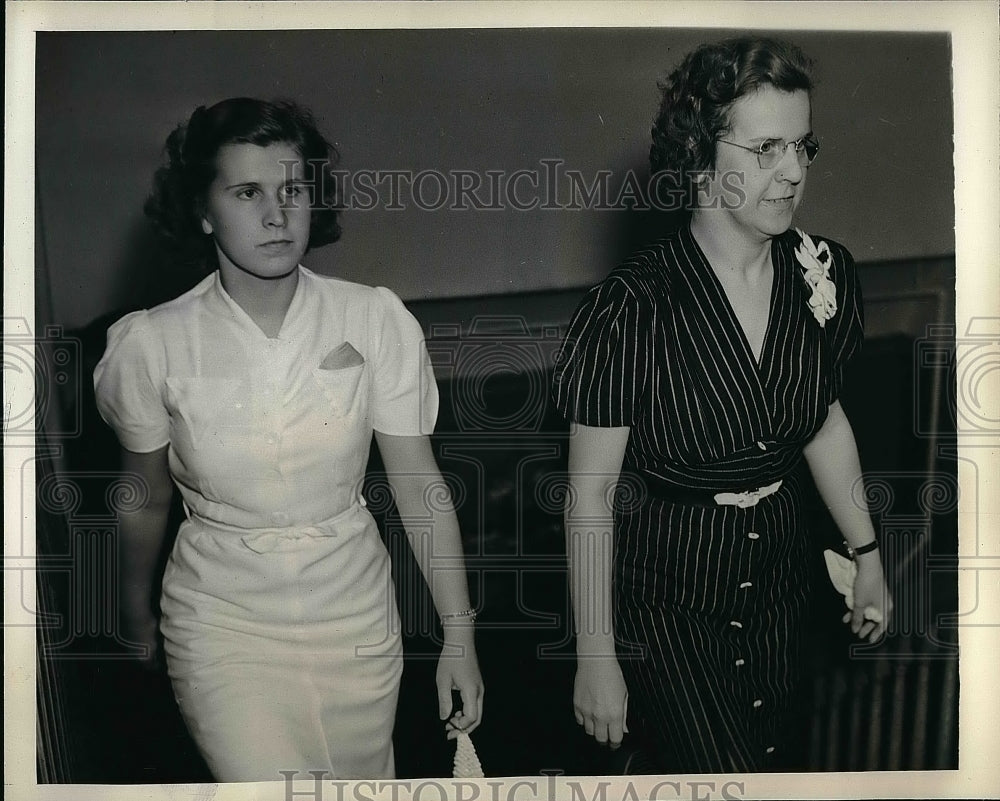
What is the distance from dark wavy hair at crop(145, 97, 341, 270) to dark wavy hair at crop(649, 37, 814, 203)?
0.54 metres

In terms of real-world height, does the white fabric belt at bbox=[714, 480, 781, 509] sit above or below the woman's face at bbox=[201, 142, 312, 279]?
below

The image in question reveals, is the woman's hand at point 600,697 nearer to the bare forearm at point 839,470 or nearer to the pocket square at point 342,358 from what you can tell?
the bare forearm at point 839,470

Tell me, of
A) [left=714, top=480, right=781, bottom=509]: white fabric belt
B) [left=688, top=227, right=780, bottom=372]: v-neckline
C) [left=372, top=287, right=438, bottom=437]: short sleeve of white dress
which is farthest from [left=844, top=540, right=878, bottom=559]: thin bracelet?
[left=372, top=287, right=438, bottom=437]: short sleeve of white dress

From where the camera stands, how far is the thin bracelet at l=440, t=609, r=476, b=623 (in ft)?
5.24

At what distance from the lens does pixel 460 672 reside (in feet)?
5.24

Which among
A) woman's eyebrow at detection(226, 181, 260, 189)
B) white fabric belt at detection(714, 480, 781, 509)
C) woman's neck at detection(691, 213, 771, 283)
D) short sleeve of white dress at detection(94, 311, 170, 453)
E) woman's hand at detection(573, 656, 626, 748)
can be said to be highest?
woman's eyebrow at detection(226, 181, 260, 189)

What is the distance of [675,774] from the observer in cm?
162

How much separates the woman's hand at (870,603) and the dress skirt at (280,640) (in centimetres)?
78

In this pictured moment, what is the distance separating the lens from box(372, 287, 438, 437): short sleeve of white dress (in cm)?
158

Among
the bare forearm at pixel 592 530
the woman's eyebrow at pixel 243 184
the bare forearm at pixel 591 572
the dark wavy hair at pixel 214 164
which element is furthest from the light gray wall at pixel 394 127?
the bare forearm at pixel 591 572

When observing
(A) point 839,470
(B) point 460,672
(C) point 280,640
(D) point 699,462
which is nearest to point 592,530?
(D) point 699,462

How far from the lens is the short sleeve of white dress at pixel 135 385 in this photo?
157 centimetres

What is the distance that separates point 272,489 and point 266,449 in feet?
0.22

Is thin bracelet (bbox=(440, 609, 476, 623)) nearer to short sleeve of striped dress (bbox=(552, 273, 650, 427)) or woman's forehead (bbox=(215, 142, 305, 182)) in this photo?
short sleeve of striped dress (bbox=(552, 273, 650, 427))
